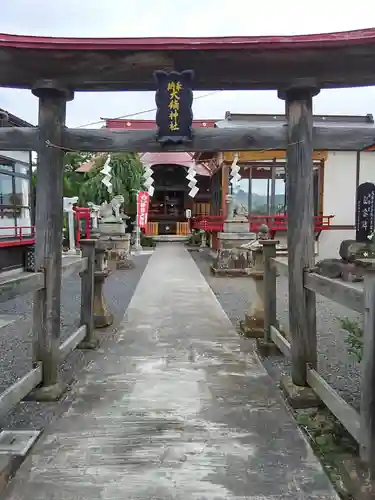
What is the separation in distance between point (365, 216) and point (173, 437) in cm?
810

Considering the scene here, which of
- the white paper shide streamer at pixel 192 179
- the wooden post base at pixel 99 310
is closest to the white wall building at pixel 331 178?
the white paper shide streamer at pixel 192 179

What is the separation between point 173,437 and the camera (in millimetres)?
3201

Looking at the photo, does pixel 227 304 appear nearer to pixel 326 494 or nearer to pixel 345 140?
pixel 345 140

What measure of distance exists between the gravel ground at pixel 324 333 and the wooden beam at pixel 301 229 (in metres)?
0.57

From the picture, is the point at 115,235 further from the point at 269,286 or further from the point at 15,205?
the point at 269,286

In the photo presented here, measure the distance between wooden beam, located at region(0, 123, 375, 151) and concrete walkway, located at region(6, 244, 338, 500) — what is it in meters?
2.29

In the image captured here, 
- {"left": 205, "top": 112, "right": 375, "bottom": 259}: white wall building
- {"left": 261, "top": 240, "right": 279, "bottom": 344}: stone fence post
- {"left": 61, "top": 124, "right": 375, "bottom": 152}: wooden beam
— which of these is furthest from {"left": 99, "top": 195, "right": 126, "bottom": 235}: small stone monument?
{"left": 61, "top": 124, "right": 375, "bottom": 152}: wooden beam

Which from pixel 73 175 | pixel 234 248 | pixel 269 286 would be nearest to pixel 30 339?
pixel 269 286

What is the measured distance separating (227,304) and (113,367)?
13.5 feet

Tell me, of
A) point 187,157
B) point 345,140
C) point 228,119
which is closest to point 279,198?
point 228,119

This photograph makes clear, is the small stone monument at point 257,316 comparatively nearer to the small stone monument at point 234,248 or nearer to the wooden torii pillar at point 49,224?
the wooden torii pillar at point 49,224

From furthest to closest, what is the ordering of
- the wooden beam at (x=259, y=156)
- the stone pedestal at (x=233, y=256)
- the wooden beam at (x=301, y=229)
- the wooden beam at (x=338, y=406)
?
the wooden beam at (x=259, y=156)
the stone pedestal at (x=233, y=256)
the wooden beam at (x=301, y=229)
the wooden beam at (x=338, y=406)

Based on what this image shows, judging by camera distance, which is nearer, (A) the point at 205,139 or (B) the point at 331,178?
(A) the point at 205,139

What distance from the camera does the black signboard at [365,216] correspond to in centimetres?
981
